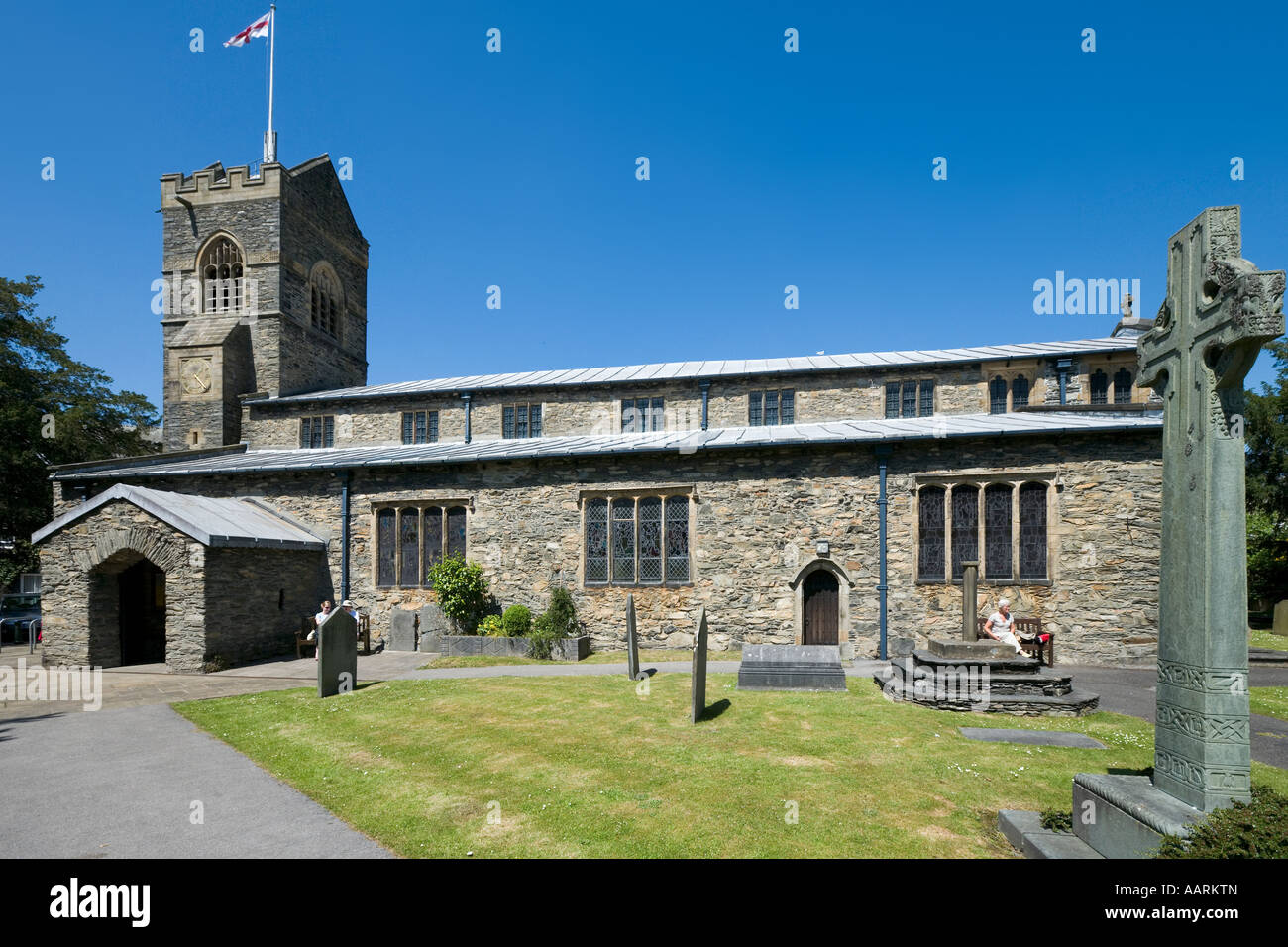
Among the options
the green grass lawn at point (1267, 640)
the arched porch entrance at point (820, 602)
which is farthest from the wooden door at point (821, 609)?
the green grass lawn at point (1267, 640)

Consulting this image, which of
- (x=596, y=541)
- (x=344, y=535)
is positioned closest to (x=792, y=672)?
(x=596, y=541)

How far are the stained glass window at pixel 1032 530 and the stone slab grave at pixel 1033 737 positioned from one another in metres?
7.41

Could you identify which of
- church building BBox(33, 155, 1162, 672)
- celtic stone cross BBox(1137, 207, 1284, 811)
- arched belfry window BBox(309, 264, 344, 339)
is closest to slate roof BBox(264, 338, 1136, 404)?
church building BBox(33, 155, 1162, 672)

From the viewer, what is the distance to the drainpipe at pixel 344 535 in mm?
17797

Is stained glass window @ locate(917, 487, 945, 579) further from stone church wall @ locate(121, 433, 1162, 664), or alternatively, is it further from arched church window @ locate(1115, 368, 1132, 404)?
arched church window @ locate(1115, 368, 1132, 404)

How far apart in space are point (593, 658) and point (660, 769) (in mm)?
8776

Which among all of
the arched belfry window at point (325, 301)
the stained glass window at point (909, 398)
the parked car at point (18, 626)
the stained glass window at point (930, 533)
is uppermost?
the arched belfry window at point (325, 301)

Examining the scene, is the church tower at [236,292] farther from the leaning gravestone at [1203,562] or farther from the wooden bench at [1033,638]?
the leaning gravestone at [1203,562]

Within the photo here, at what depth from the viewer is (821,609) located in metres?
15.6

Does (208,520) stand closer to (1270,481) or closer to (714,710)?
(714,710)

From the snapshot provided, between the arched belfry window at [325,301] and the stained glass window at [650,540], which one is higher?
the arched belfry window at [325,301]

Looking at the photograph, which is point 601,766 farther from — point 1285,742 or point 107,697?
point 107,697

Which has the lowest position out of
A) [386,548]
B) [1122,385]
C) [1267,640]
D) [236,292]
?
[1267,640]
